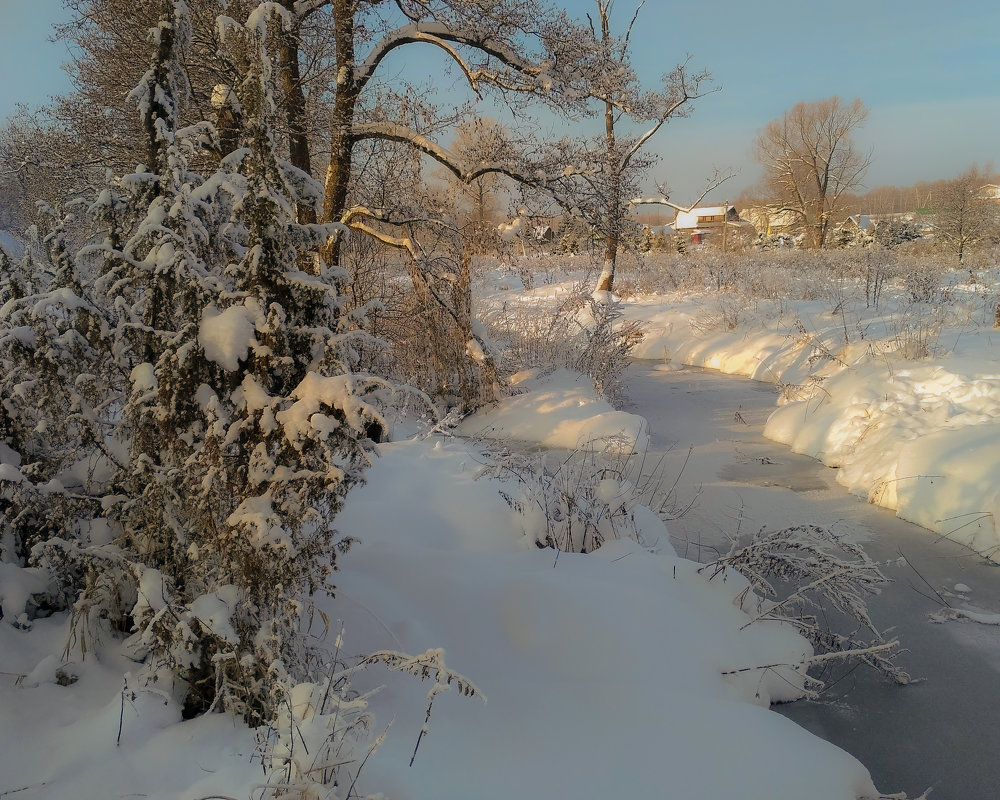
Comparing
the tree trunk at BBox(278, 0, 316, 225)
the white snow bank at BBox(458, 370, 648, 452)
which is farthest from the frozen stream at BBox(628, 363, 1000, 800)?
the tree trunk at BBox(278, 0, 316, 225)

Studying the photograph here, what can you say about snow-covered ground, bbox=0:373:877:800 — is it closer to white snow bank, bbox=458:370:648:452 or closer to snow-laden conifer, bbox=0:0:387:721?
snow-laden conifer, bbox=0:0:387:721

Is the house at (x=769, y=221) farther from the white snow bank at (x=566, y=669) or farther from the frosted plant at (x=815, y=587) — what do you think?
the white snow bank at (x=566, y=669)

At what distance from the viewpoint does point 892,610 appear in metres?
3.38

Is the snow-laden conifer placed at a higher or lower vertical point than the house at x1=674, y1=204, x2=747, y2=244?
lower

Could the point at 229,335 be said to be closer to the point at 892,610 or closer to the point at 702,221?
the point at 892,610

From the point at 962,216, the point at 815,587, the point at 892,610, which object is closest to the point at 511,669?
the point at 815,587

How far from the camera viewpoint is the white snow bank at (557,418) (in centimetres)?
644

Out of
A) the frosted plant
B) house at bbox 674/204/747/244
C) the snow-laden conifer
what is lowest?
the frosted plant

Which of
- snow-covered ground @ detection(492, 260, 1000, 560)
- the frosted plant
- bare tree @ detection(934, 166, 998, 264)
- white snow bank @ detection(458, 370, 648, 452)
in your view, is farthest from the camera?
bare tree @ detection(934, 166, 998, 264)

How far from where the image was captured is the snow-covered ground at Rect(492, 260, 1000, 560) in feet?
14.4

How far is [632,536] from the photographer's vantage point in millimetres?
3672

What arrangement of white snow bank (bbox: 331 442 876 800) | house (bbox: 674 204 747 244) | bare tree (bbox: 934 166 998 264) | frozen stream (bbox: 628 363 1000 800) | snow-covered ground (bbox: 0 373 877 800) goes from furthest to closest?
house (bbox: 674 204 747 244), bare tree (bbox: 934 166 998 264), frozen stream (bbox: 628 363 1000 800), white snow bank (bbox: 331 442 876 800), snow-covered ground (bbox: 0 373 877 800)

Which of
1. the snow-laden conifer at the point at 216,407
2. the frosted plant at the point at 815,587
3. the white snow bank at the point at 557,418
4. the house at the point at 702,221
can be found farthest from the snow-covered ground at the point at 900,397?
the house at the point at 702,221

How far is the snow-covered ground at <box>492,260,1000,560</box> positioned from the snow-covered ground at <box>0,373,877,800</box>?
2287 mm
